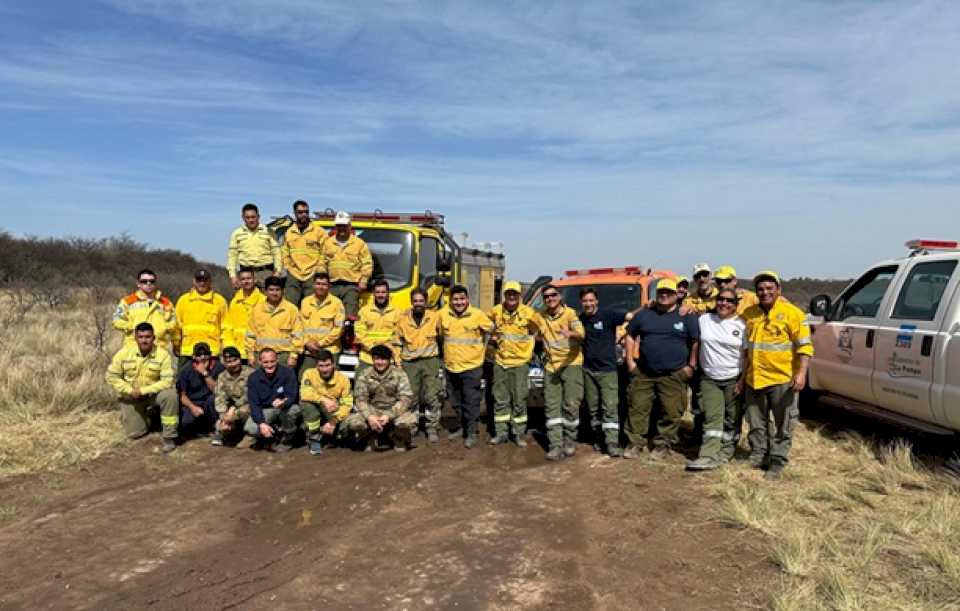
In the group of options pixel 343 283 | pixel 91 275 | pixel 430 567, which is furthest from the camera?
pixel 91 275

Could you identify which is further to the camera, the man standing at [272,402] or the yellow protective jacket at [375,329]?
the yellow protective jacket at [375,329]

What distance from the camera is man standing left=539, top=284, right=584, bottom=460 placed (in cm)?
702

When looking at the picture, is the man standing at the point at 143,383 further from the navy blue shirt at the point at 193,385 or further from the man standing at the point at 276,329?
the man standing at the point at 276,329

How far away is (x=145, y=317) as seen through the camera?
7668 mm

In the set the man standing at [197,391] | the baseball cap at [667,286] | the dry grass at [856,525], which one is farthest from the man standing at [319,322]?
the dry grass at [856,525]

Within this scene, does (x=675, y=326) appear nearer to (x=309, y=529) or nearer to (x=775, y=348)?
(x=775, y=348)

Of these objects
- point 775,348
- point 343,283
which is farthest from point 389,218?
point 775,348

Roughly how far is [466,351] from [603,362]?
148 cm

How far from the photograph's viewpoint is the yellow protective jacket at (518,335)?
7.31 m

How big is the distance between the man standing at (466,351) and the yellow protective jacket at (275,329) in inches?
64.6

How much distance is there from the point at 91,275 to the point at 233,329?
980 inches

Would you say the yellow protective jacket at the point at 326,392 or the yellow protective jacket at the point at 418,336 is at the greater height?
the yellow protective jacket at the point at 418,336

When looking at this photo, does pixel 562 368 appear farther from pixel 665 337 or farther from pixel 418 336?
A: pixel 418 336

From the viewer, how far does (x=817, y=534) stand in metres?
4.48
